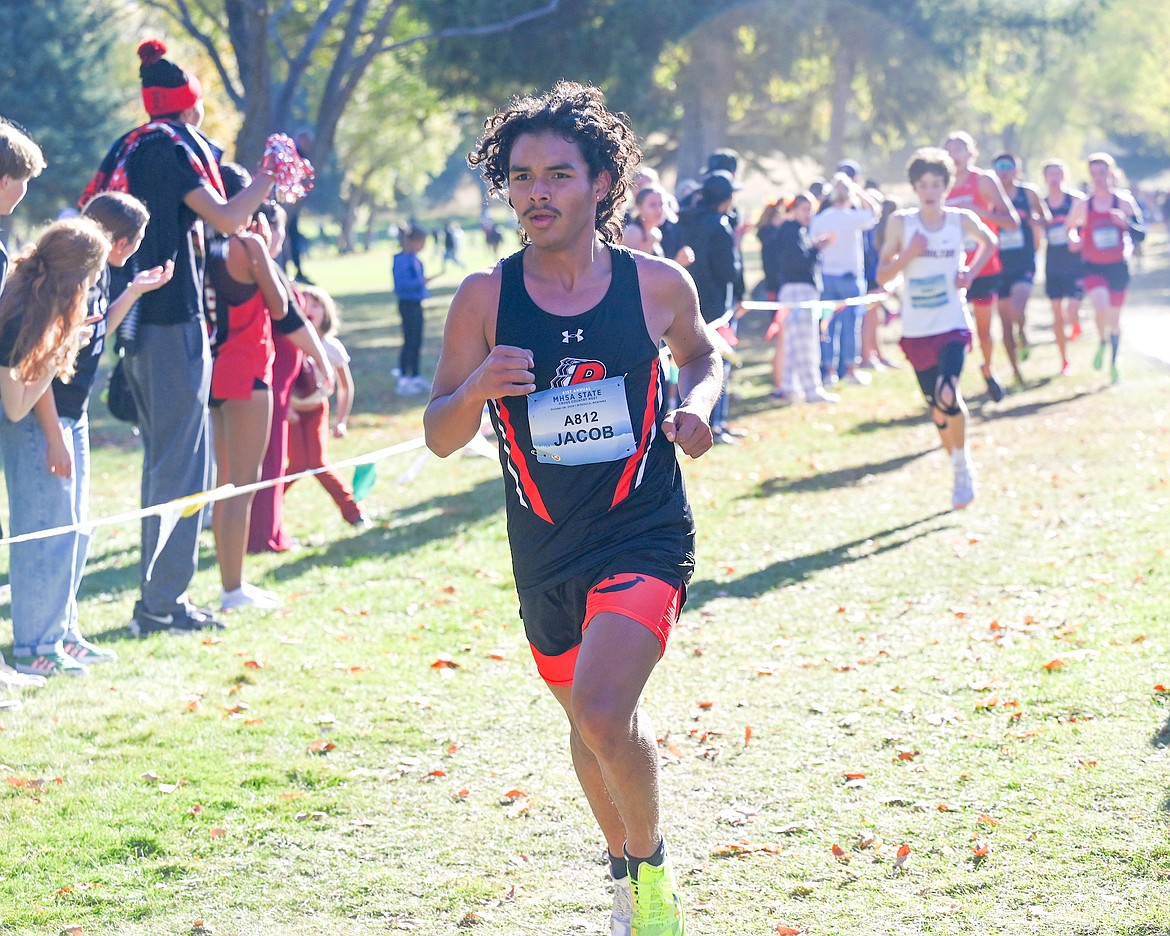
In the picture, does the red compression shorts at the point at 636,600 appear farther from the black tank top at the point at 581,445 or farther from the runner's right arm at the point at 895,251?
the runner's right arm at the point at 895,251

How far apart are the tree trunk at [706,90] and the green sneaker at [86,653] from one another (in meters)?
25.9

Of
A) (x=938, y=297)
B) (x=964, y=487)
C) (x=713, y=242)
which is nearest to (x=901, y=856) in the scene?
(x=964, y=487)

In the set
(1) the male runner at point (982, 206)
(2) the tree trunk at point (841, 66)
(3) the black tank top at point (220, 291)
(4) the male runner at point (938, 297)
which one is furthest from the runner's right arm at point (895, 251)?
(2) the tree trunk at point (841, 66)

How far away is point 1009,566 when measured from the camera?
8328 millimetres

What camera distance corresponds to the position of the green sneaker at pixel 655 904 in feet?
12.3

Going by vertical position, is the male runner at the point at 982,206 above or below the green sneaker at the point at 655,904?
above

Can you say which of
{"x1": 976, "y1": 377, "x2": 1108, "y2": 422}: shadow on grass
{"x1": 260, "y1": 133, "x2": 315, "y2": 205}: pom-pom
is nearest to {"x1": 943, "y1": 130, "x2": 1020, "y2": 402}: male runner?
{"x1": 976, "y1": 377, "x2": 1108, "y2": 422}: shadow on grass

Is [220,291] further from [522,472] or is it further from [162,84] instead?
[522,472]

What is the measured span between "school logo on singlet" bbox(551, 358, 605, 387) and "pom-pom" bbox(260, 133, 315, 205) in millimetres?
3715

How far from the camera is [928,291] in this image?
9.77 metres

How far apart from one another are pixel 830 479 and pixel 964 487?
1.88m

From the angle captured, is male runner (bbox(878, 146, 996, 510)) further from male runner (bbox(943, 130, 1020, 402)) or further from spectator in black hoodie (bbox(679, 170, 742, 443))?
male runner (bbox(943, 130, 1020, 402))

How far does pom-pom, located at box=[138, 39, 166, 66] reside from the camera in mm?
7043

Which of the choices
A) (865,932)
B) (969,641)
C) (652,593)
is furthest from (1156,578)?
Result: (652,593)
